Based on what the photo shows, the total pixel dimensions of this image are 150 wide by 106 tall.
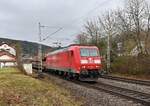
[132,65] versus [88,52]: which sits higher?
[88,52]

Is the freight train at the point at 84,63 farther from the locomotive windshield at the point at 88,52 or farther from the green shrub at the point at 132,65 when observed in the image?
the green shrub at the point at 132,65

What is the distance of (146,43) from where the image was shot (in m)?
45.7

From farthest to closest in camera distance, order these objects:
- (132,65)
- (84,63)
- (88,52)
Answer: (132,65) → (88,52) → (84,63)

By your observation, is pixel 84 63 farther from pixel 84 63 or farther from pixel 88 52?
pixel 88 52

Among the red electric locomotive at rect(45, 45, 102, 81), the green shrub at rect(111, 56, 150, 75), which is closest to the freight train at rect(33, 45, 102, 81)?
the red electric locomotive at rect(45, 45, 102, 81)

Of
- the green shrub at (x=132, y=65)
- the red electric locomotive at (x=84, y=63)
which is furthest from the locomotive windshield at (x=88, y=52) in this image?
the green shrub at (x=132, y=65)

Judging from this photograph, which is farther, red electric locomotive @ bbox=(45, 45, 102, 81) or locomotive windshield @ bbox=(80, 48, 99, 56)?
locomotive windshield @ bbox=(80, 48, 99, 56)

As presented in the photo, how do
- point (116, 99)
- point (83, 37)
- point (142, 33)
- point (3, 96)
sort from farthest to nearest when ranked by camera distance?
point (83, 37) → point (142, 33) → point (116, 99) → point (3, 96)

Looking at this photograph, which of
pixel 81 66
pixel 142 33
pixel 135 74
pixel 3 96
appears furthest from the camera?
pixel 142 33

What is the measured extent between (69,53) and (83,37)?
3989cm

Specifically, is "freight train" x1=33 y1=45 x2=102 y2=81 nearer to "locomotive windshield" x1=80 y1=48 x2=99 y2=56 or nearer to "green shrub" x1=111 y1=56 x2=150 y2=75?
"locomotive windshield" x1=80 y1=48 x2=99 y2=56

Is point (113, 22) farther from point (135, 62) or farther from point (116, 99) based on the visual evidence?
point (116, 99)

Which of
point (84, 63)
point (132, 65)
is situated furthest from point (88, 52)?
point (132, 65)

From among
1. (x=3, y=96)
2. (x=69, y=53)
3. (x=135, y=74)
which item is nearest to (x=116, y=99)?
(x=3, y=96)
